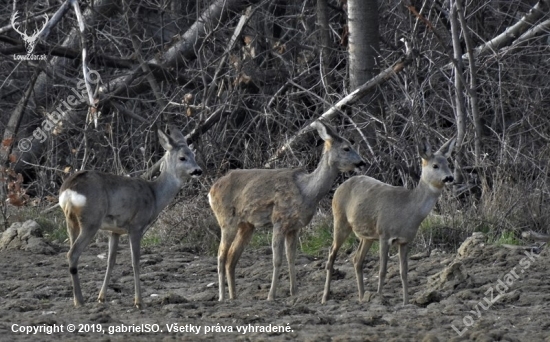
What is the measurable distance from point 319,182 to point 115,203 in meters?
2.08

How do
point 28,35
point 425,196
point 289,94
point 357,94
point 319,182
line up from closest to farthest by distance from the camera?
point 425,196 < point 319,182 < point 357,94 < point 289,94 < point 28,35

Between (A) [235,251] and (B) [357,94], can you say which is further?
(B) [357,94]

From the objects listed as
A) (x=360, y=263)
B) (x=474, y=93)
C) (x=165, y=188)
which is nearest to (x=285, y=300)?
(x=360, y=263)

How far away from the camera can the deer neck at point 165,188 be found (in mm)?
11148

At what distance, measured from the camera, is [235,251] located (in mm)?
11508

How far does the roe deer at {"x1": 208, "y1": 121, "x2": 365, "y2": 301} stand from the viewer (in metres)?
11.2

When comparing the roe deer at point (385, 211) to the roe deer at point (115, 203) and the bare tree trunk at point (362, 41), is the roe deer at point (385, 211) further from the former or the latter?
the bare tree trunk at point (362, 41)

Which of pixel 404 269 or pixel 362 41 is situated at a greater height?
pixel 362 41

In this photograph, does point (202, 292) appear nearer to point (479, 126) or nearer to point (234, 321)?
point (234, 321)

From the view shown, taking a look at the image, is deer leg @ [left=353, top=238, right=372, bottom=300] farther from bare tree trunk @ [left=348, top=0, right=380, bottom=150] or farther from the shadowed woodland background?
bare tree trunk @ [left=348, top=0, right=380, bottom=150]

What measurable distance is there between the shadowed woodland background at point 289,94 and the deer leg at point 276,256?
2.50 m

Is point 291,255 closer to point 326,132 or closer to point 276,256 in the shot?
point 276,256

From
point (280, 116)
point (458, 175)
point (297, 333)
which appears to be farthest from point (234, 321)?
point (280, 116)

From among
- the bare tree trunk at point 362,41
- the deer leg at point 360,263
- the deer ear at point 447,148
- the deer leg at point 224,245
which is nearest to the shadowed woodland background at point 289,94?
the bare tree trunk at point 362,41
